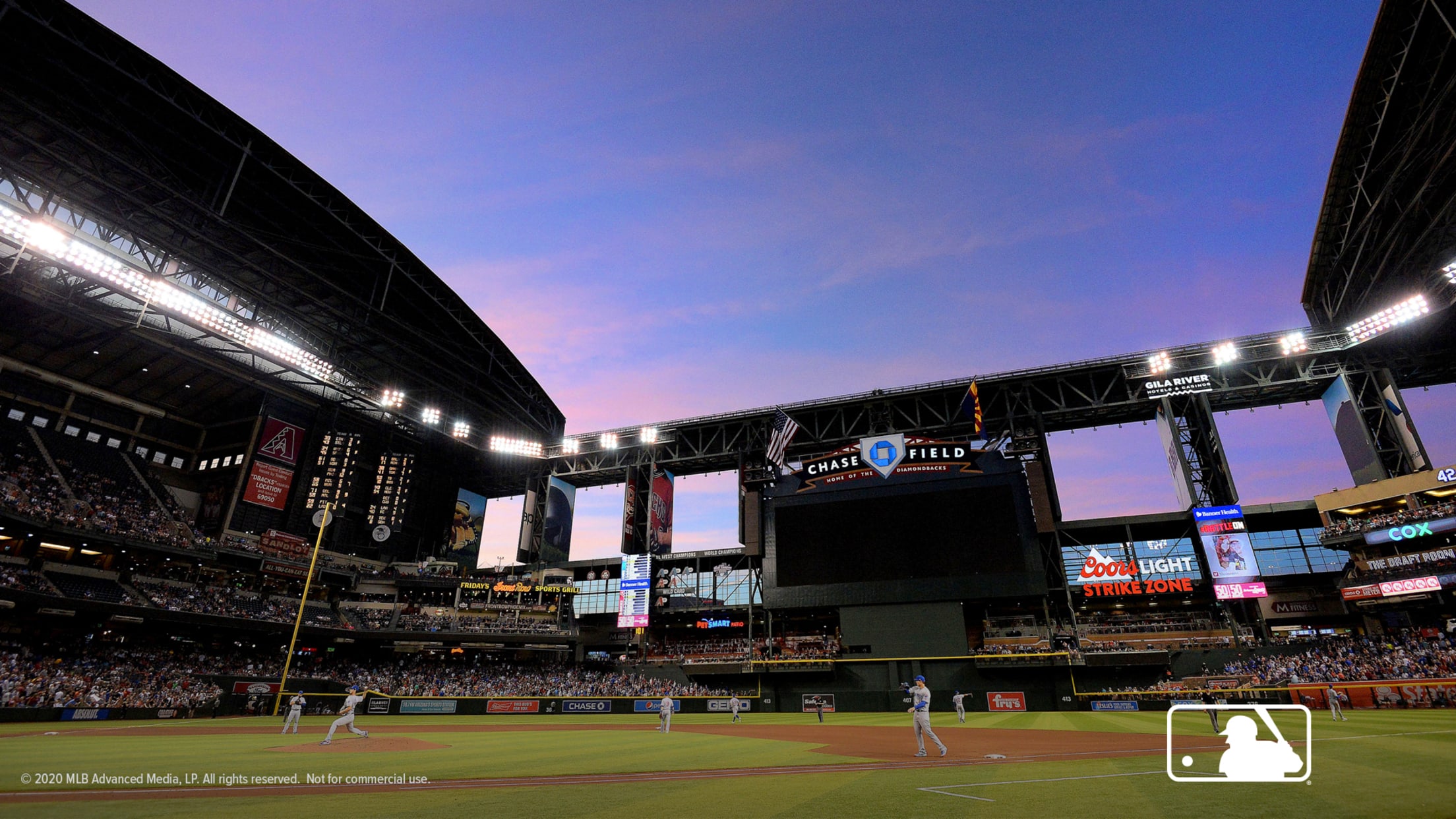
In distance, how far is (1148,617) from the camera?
52281 millimetres

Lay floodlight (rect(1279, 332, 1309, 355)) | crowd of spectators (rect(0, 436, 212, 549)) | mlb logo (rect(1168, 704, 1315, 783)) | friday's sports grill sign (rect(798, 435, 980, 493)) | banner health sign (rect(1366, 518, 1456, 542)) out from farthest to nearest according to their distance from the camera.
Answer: friday's sports grill sign (rect(798, 435, 980, 493)) → floodlight (rect(1279, 332, 1309, 355)) → banner health sign (rect(1366, 518, 1456, 542)) → crowd of spectators (rect(0, 436, 212, 549)) → mlb logo (rect(1168, 704, 1315, 783))

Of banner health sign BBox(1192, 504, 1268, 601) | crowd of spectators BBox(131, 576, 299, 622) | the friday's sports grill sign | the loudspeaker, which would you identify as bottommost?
crowd of spectators BBox(131, 576, 299, 622)

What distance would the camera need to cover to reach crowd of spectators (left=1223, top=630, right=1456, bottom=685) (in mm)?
31922

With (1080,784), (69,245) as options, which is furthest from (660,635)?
(1080,784)

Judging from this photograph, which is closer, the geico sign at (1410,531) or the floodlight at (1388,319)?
the geico sign at (1410,531)

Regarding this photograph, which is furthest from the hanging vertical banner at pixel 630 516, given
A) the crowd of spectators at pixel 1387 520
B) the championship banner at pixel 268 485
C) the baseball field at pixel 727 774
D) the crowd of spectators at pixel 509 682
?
the crowd of spectators at pixel 1387 520

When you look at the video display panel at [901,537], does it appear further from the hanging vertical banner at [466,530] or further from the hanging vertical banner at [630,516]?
the hanging vertical banner at [466,530]

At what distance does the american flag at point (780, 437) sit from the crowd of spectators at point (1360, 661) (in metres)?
32.4

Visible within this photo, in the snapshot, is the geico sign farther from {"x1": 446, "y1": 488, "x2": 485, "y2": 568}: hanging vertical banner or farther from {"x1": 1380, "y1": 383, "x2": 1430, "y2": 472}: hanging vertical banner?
{"x1": 446, "y1": 488, "x2": 485, "y2": 568}: hanging vertical banner

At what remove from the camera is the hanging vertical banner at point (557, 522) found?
61469 mm

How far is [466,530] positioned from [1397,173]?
253 feet

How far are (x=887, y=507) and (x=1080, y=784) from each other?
1609 inches

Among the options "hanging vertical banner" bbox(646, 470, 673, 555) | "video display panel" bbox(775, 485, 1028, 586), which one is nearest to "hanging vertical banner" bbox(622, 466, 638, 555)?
"hanging vertical banner" bbox(646, 470, 673, 555)

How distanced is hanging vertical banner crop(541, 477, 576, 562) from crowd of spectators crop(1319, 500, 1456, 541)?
6153cm
